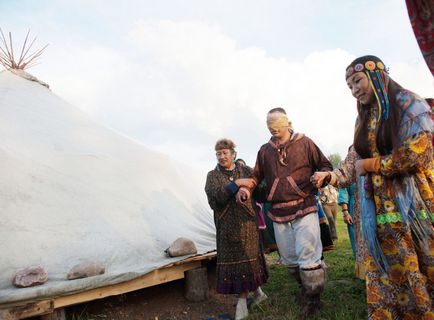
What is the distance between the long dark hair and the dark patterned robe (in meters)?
1.35

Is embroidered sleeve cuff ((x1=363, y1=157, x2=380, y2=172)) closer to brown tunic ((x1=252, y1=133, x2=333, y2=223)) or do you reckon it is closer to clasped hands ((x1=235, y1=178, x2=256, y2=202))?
brown tunic ((x1=252, y1=133, x2=333, y2=223))

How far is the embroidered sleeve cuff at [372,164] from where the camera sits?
6.07 feet

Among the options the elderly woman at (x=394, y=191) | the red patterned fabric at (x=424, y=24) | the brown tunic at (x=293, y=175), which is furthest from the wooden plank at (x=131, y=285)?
the red patterned fabric at (x=424, y=24)

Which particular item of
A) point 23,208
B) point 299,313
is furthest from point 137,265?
point 299,313

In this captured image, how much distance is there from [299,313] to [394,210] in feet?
5.07

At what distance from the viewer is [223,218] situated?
336cm

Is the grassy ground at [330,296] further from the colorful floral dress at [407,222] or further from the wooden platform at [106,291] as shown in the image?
the colorful floral dress at [407,222]

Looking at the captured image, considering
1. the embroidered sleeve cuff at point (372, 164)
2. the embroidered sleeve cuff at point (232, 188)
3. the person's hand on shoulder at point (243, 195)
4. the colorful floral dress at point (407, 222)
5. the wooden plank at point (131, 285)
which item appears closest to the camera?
the colorful floral dress at point (407, 222)

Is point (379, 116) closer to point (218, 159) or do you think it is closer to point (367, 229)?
point (367, 229)

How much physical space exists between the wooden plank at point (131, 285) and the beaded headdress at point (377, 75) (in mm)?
2486

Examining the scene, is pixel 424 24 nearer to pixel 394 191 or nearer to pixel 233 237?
pixel 394 191

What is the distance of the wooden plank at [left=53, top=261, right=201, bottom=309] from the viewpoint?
2.88 metres

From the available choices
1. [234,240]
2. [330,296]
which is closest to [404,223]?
[234,240]

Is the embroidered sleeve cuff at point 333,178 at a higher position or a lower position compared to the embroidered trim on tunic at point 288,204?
higher
